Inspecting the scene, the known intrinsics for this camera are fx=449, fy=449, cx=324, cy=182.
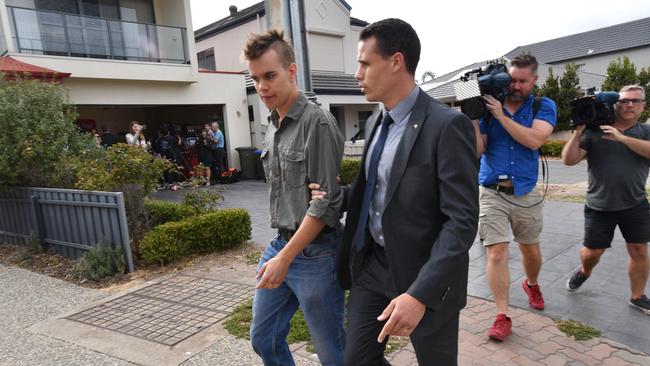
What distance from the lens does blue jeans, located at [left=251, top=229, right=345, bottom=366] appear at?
2096 mm

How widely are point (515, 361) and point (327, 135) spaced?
2130 millimetres

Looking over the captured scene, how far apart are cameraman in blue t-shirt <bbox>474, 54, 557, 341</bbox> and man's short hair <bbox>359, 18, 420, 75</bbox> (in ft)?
5.57

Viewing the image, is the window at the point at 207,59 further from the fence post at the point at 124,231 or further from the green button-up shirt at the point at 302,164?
the green button-up shirt at the point at 302,164

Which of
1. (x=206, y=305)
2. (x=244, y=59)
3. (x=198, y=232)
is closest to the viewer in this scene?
(x=244, y=59)

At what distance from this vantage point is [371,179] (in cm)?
191

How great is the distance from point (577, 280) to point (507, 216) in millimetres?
1282

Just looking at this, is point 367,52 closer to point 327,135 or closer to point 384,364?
point 327,135

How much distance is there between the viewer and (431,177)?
5.46 feet

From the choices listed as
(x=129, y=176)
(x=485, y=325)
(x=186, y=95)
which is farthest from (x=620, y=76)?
(x=129, y=176)

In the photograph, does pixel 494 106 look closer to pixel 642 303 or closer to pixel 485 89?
pixel 485 89

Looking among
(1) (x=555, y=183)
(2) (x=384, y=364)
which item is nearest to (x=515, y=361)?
(2) (x=384, y=364)

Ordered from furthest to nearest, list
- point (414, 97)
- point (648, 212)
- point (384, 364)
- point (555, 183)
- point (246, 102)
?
point (246, 102) → point (555, 183) → point (648, 212) → point (384, 364) → point (414, 97)

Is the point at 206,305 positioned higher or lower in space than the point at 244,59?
lower

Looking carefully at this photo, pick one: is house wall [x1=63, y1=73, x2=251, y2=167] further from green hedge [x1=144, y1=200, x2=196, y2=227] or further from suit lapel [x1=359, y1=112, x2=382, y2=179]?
suit lapel [x1=359, y1=112, x2=382, y2=179]
